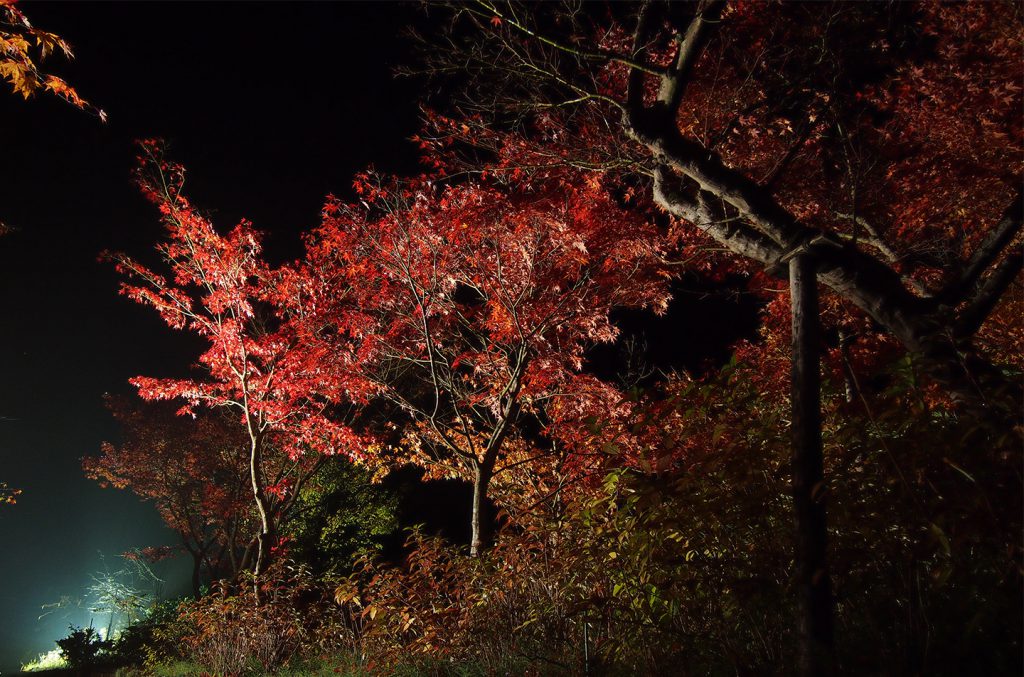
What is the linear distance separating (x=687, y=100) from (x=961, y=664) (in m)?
6.44

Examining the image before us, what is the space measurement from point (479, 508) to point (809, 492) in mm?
5527

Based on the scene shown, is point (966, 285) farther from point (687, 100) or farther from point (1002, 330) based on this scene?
point (1002, 330)

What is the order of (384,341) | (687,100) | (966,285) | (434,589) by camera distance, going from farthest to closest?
(384,341) → (687,100) → (434,589) → (966,285)

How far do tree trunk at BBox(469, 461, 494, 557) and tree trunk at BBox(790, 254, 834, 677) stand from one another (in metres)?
5.19

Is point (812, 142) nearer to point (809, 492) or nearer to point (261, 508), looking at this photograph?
point (809, 492)

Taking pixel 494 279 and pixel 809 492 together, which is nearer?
pixel 809 492

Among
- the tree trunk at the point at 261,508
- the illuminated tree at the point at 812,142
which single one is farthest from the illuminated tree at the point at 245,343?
the illuminated tree at the point at 812,142

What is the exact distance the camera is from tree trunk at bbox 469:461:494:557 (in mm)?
7328

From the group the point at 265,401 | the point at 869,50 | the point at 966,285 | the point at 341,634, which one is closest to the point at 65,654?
the point at 265,401

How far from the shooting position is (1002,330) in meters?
8.16

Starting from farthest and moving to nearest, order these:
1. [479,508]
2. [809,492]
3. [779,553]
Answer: [479,508] → [779,553] → [809,492]

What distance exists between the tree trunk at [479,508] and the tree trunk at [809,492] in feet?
17.0

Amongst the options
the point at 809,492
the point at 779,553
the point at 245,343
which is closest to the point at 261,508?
the point at 245,343

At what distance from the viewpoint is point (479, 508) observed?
7.59 metres
